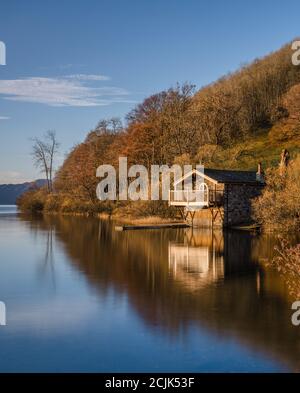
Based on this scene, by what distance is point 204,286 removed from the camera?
17422 millimetres

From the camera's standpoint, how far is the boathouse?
3912 cm

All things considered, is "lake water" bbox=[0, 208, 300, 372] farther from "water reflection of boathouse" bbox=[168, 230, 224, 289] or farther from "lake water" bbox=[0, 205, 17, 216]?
"lake water" bbox=[0, 205, 17, 216]

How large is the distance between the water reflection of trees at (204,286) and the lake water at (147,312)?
33 millimetres

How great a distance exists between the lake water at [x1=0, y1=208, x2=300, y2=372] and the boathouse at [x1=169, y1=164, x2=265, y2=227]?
1227 centimetres

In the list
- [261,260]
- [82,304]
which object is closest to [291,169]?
[261,260]

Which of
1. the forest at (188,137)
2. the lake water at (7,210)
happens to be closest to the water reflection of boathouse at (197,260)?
the forest at (188,137)

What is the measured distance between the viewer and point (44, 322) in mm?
13328

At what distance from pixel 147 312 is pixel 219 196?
25761 mm

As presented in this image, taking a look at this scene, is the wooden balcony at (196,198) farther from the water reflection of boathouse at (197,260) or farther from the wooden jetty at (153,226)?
the water reflection of boathouse at (197,260)

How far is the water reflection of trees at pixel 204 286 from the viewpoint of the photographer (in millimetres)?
12367

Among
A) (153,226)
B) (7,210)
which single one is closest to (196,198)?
(153,226)

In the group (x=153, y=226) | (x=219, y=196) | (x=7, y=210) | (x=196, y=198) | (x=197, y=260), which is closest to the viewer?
(x=197, y=260)

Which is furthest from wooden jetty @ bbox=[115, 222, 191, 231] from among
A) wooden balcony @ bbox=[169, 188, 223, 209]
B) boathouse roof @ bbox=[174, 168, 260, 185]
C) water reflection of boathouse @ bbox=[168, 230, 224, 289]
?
water reflection of boathouse @ bbox=[168, 230, 224, 289]

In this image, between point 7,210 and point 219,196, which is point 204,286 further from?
point 7,210
